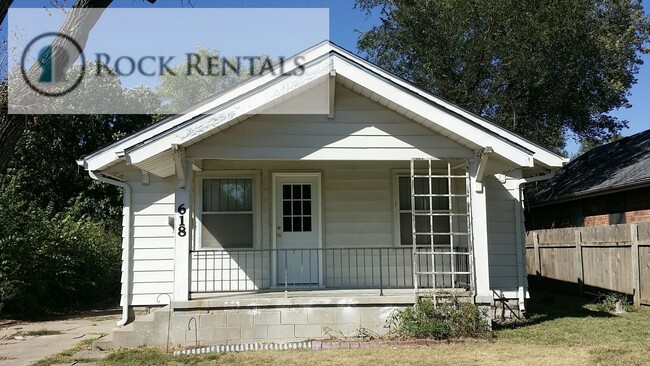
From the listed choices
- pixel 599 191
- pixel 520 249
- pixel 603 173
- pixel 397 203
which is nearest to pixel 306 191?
pixel 397 203

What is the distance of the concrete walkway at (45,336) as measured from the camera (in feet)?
28.5

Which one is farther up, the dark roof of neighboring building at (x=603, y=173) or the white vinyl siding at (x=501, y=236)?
the dark roof of neighboring building at (x=603, y=173)

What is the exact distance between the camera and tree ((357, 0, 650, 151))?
60.7 feet

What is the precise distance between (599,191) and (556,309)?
444 cm

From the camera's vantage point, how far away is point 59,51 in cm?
459

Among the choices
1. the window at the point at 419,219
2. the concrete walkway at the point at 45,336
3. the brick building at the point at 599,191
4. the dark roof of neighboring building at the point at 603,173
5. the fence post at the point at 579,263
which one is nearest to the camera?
the concrete walkway at the point at 45,336

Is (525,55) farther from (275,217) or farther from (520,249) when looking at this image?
(275,217)

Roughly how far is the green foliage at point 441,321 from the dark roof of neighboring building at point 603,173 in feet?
22.0

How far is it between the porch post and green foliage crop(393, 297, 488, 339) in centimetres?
321

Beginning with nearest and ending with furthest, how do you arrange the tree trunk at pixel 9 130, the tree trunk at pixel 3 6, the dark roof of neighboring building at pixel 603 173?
the tree trunk at pixel 3 6, the tree trunk at pixel 9 130, the dark roof of neighboring building at pixel 603 173

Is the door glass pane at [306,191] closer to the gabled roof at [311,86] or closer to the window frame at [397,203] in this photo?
the window frame at [397,203]

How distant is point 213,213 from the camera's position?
1093 cm

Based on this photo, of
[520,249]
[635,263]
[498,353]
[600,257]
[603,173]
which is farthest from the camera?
[603,173]

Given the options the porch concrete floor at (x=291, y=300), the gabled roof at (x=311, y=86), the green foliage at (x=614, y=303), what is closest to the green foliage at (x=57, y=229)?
the gabled roof at (x=311, y=86)
